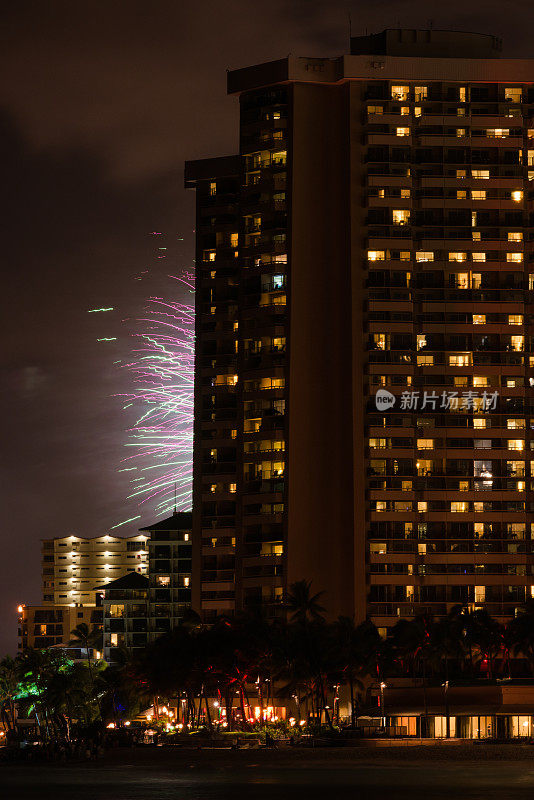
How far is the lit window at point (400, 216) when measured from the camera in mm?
173625

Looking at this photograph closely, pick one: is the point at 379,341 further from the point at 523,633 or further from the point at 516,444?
the point at 523,633

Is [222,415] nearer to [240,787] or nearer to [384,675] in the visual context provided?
[384,675]

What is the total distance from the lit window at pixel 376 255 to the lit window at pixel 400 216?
13.3ft

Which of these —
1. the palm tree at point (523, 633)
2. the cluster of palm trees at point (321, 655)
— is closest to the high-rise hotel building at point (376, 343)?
the cluster of palm trees at point (321, 655)

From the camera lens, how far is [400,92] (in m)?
177

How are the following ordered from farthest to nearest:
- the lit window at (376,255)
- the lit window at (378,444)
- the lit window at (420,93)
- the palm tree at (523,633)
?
the lit window at (420,93) → the lit window at (376,255) → the lit window at (378,444) → the palm tree at (523,633)

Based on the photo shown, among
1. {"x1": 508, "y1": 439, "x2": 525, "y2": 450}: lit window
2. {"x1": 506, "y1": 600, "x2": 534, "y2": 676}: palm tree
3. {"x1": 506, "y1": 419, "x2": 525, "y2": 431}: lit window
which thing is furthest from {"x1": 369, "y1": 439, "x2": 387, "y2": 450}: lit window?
{"x1": 506, "y1": 600, "x2": 534, "y2": 676}: palm tree

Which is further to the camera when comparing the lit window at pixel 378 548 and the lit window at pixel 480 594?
the lit window at pixel 480 594

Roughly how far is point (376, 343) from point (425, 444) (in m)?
13.1

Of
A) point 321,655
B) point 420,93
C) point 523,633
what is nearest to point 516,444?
point 523,633

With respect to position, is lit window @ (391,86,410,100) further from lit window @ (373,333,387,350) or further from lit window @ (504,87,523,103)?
lit window @ (373,333,387,350)

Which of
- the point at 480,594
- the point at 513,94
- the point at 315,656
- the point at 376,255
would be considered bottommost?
the point at 315,656

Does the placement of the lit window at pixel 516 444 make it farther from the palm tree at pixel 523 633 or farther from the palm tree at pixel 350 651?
the palm tree at pixel 350 651

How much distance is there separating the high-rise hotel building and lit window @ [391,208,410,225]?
0.55 feet
